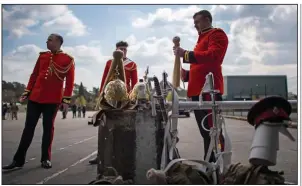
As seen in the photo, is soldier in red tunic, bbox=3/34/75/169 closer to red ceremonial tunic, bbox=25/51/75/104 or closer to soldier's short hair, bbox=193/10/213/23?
red ceremonial tunic, bbox=25/51/75/104

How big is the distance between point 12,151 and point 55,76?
2.01m

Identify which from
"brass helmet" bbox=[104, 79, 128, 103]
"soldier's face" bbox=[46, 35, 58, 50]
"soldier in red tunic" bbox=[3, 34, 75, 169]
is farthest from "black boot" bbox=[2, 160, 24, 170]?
"brass helmet" bbox=[104, 79, 128, 103]

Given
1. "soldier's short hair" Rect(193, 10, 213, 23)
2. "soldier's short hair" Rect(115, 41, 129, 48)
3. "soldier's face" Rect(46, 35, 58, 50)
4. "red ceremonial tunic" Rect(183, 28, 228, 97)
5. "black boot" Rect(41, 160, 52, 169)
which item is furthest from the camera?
"soldier's short hair" Rect(115, 41, 129, 48)

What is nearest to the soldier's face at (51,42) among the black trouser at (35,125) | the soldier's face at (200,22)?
the black trouser at (35,125)

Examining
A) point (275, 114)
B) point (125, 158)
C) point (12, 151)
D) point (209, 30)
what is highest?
point (209, 30)

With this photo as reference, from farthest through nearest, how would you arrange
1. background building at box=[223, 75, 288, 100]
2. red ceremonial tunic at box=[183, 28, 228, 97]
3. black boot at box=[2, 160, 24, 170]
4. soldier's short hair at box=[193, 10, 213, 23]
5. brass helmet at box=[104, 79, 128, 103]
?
black boot at box=[2, 160, 24, 170] < background building at box=[223, 75, 288, 100] < soldier's short hair at box=[193, 10, 213, 23] < red ceremonial tunic at box=[183, 28, 228, 97] < brass helmet at box=[104, 79, 128, 103]

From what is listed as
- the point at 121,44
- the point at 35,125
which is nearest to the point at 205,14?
the point at 121,44

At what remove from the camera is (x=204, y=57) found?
3.05 meters

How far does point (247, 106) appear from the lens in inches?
104

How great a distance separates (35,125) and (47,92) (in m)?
0.42

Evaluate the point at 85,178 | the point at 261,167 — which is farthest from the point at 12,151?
the point at 261,167

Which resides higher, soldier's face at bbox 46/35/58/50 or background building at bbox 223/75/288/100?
soldier's face at bbox 46/35/58/50

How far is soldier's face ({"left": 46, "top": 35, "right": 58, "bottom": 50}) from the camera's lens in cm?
396

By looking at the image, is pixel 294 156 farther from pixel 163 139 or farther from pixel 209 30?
pixel 163 139
